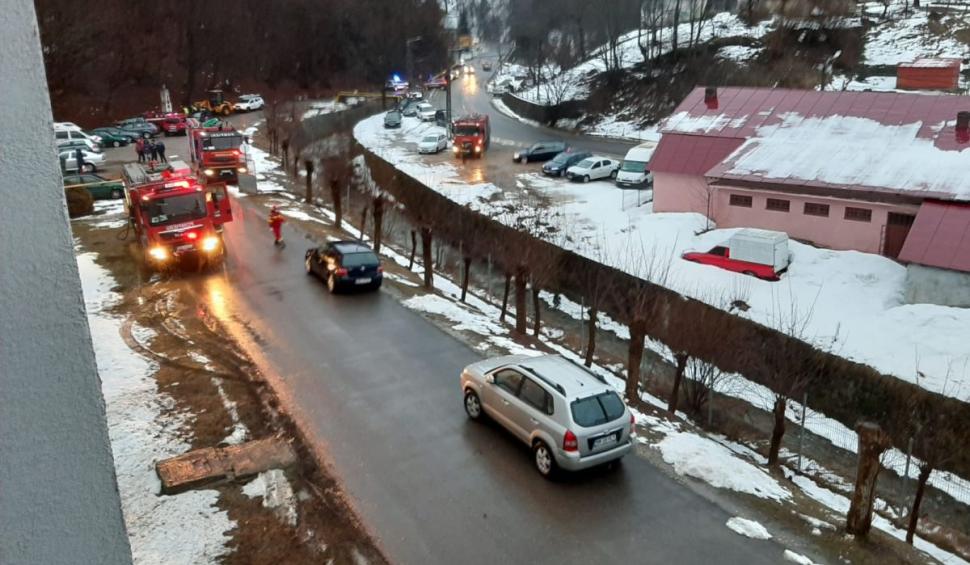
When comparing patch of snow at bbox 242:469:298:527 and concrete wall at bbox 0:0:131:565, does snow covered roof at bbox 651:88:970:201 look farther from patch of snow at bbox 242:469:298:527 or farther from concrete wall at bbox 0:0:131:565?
concrete wall at bbox 0:0:131:565

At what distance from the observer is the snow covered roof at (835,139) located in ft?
89.8

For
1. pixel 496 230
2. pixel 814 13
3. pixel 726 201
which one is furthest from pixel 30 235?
pixel 814 13

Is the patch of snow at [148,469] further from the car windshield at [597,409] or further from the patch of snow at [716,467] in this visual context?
the patch of snow at [716,467]

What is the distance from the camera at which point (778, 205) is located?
30328 millimetres

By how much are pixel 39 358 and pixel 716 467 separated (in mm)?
12010

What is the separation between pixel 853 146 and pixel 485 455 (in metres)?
23.7

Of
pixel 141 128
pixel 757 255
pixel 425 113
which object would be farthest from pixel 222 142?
pixel 425 113

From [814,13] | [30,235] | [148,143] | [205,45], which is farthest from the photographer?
[205,45]

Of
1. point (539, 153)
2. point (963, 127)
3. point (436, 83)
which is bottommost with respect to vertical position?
point (539, 153)

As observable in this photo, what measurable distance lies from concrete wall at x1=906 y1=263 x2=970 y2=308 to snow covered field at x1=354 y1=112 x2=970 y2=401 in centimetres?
49

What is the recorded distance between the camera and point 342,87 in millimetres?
101562

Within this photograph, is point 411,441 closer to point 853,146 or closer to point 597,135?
point 853,146

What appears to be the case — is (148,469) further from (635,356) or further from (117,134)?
(117,134)

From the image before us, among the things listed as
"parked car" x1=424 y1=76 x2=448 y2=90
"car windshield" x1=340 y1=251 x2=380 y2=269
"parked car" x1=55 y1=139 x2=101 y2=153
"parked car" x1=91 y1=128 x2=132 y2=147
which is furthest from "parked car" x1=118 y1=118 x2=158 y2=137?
"parked car" x1=424 y1=76 x2=448 y2=90
